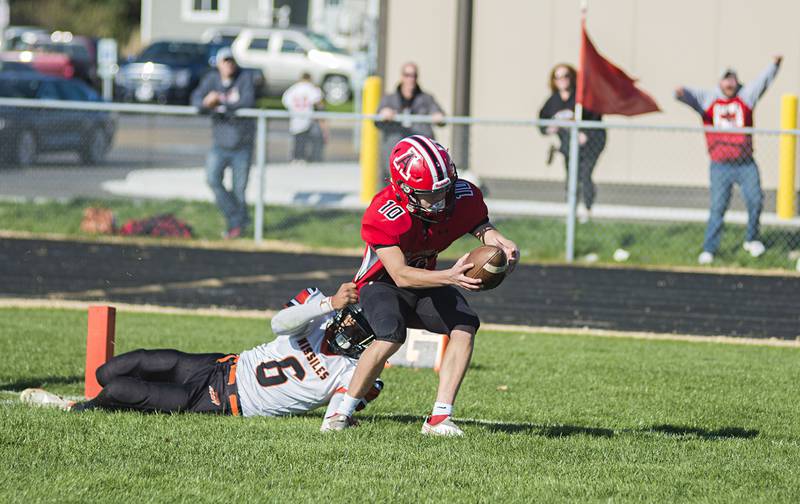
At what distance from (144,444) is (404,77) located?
10.7 metres

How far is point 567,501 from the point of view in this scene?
5.55 m

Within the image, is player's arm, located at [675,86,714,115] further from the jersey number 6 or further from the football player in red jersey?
the jersey number 6

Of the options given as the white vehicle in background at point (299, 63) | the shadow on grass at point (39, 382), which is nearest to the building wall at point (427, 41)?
the shadow on grass at point (39, 382)

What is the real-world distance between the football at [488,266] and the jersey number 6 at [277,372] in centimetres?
127

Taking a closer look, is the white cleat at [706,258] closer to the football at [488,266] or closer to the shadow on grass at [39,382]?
the shadow on grass at [39,382]

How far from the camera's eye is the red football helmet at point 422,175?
656 centimetres

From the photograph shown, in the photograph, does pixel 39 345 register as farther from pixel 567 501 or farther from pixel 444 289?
pixel 567 501

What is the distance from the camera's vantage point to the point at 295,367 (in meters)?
7.28

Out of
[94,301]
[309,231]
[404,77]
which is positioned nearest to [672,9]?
[404,77]

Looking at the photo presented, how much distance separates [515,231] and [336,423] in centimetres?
1025

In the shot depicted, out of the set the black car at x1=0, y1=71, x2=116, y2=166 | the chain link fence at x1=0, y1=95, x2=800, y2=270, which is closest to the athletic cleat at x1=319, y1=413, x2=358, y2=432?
the chain link fence at x1=0, y1=95, x2=800, y2=270

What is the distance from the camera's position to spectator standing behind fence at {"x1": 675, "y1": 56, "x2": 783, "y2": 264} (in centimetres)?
1539

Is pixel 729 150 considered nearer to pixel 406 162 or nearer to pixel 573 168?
pixel 573 168

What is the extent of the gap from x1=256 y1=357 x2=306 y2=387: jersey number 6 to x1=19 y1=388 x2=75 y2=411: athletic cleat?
1.14 meters
